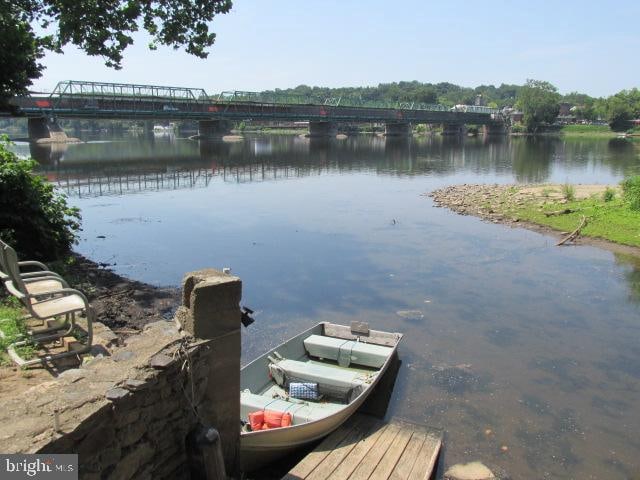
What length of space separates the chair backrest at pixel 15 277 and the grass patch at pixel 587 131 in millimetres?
165614

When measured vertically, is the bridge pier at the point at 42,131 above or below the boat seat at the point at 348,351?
above

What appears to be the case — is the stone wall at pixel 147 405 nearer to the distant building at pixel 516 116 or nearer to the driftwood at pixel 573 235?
the driftwood at pixel 573 235

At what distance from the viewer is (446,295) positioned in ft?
54.7

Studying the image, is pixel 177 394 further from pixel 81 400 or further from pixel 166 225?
pixel 166 225

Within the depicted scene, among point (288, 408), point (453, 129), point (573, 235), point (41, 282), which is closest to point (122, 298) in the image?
point (41, 282)

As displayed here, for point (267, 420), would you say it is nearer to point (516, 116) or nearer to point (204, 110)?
point (204, 110)

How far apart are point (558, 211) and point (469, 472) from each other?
2237cm

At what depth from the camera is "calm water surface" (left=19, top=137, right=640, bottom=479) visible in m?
9.63

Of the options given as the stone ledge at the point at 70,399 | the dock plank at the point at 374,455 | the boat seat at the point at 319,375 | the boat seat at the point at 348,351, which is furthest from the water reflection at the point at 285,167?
the stone ledge at the point at 70,399

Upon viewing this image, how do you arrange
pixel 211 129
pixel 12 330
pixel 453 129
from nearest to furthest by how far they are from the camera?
pixel 12 330 → pixel 211 129 → pixel 453 129

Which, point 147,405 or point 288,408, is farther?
point 288,408

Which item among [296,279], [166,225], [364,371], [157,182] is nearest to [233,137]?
[157,182]

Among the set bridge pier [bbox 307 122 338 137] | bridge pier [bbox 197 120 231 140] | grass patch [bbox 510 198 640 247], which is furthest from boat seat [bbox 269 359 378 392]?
bridge pier [bbox 307 122 338 137]

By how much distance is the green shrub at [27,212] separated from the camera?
13562 mm
